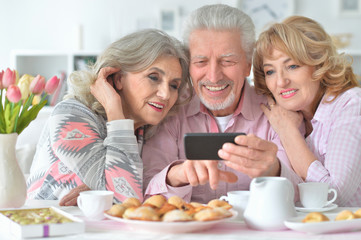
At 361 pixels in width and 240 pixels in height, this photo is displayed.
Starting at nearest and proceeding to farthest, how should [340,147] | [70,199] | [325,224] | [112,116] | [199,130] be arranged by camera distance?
[325,224], [70,199], [340,147], [112,116], [199,130]

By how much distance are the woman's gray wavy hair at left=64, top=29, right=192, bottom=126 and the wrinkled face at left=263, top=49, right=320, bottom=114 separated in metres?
0.37

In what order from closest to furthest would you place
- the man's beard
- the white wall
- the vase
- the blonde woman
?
the vase
the blonde woman
the man's beard
the white wall

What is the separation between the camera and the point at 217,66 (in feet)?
6.57

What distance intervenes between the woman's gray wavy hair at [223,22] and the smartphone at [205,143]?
86 centimetres

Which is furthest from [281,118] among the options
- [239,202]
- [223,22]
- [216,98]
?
[239,202]

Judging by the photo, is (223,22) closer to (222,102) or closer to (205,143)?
Answer: (222,102)

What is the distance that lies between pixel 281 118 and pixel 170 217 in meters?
1.01

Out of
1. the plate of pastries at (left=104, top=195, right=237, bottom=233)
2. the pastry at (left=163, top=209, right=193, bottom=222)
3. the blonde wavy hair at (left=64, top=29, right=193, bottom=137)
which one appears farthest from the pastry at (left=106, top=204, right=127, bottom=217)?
the blonde wavy hair at (left=64, top=29, right=193, bottom=137)

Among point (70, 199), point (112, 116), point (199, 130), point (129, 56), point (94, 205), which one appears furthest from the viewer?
point (199, 130)

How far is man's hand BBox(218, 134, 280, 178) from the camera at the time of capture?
1298 millimetres

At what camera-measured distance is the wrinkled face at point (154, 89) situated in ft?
6.31

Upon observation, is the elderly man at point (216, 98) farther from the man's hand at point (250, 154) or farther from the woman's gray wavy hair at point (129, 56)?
the man's hand at point (250, 154)

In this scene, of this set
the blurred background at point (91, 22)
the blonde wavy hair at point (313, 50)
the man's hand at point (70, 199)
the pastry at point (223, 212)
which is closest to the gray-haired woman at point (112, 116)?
the man's hand at point (70, 199)

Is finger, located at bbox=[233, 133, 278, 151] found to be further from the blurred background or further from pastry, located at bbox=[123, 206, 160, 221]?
the blurred background
